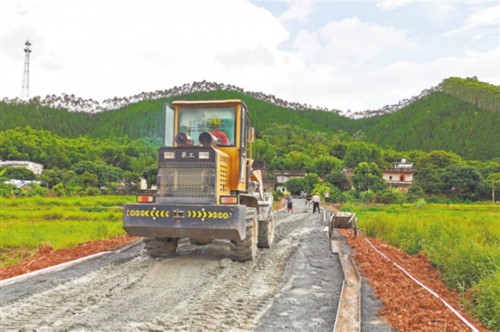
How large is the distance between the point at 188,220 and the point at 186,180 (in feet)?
2.98

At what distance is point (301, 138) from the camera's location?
120m

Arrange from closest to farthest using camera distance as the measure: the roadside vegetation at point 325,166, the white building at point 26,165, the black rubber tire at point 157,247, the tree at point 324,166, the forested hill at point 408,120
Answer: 1. the black rubber tire at point 157,247
2. the roadside vegetation at point 325,166
3. the white building at point 26,165
4. the tree at point 324,166
5. the forested hill at point 408,120

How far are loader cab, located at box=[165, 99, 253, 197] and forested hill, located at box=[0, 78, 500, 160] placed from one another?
3344 inches

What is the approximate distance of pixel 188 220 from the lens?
26.8 ft

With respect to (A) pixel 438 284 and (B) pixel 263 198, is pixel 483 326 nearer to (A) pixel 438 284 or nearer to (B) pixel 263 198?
(A) pixel 438 284

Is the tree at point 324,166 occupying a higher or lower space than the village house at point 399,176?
higher

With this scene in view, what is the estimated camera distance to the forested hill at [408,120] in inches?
3831

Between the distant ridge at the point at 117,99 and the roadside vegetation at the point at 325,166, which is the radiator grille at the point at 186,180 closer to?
the roadside vegetation at the point at 325,166

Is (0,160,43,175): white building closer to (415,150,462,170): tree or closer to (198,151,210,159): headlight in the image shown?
(415,150,462,170): tree

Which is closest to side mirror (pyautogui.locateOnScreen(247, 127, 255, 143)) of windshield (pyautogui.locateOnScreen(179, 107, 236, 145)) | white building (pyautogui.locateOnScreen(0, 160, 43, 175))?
windshield (pyautogui.locateOnScreen(179, 107, 236, 145))

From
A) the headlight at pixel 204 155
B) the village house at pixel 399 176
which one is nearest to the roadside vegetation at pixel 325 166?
the headlight at pixel 204 155

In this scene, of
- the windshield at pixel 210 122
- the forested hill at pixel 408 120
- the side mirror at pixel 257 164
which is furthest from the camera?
the forested hill at pixel 408 120

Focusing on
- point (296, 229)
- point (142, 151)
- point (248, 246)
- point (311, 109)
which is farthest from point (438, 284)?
point (311, 109)

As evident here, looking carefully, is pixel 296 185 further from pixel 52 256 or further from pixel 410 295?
pixel 410 295
